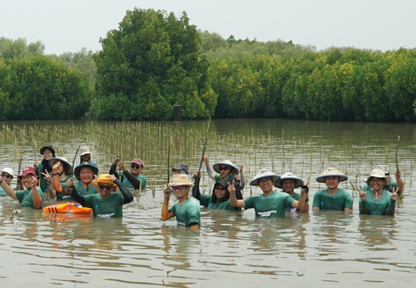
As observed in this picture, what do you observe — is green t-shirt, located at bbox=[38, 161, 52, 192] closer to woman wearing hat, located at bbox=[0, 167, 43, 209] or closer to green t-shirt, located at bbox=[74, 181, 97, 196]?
woman wearing hat, located at bbox=[0, 167, 43, 209]

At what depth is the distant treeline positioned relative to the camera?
66.9m

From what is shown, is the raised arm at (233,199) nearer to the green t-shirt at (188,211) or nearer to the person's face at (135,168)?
the green t-shirt at (188,211)

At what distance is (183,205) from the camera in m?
13.3

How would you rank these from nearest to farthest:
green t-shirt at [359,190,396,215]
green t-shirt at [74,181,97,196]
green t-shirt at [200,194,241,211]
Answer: green t-shirt at [74,181,97,196], green t-shirt at [359,190,396,215], green t-shirt at [200,194,241,211]

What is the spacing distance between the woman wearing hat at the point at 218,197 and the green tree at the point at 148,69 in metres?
55.7

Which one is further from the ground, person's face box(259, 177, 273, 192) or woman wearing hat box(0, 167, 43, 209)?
person's face box(259, 177, 273, 192)

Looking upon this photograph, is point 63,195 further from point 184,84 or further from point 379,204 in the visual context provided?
point 184,84

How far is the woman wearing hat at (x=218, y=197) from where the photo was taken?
15430 millimetres

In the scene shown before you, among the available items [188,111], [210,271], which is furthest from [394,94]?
[210,271]

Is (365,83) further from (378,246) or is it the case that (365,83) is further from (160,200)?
(378,246)

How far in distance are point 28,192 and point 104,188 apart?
323cm

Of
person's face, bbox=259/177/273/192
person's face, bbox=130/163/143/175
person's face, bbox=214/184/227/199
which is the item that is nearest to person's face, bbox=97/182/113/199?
person's face, bbox=214/184/227/199

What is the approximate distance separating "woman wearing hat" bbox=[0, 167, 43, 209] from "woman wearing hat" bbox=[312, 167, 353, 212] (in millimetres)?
5813

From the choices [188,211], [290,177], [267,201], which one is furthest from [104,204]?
[290,177]
